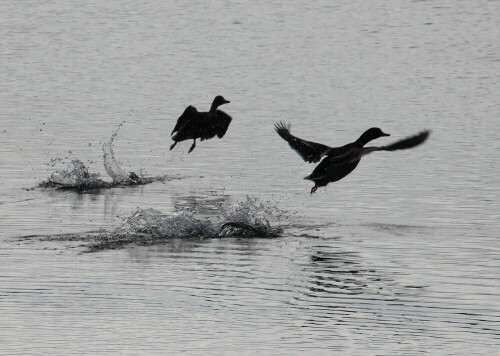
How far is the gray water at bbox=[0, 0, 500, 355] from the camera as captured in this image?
1091cm

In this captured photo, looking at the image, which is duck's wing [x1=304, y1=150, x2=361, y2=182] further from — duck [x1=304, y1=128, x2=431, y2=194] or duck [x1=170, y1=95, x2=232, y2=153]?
duck [x1=170, y1=95, x2=232, y2=153]

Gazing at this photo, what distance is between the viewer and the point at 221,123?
18953mm

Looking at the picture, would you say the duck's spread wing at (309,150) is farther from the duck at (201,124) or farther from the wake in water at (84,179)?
the wake in water at (84,179)

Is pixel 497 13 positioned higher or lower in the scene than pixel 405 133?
higher

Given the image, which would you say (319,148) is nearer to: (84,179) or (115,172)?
(84,179)

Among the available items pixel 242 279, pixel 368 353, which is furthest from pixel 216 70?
pixel 368 353

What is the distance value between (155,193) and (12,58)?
21396 mm

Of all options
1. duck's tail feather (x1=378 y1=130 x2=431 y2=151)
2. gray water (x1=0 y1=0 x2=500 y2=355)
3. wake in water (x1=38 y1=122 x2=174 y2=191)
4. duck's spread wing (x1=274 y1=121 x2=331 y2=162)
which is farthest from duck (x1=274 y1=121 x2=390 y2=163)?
wake in water (x1=38 y1=122 x2=174 y2=191)

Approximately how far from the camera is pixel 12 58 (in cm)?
3884

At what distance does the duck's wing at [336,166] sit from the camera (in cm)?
1435

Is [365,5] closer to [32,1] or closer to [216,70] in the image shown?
[32,1]

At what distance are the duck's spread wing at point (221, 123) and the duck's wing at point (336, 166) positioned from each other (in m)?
4.43

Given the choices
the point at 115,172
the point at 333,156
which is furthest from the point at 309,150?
the point at 115,172

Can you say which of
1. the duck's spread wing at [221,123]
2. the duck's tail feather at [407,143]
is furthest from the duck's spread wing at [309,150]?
the duck's spread wing at [221,123]
